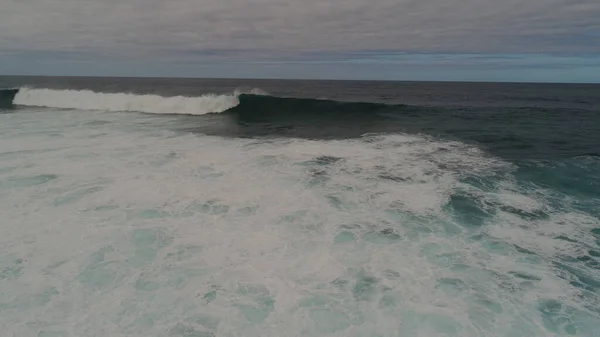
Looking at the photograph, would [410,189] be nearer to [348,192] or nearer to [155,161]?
[348,192]

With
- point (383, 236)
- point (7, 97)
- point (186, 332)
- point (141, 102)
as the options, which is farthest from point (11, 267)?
Answer: point (7, 97)

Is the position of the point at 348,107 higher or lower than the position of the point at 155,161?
higher

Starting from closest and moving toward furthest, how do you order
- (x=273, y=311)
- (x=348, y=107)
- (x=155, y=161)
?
1. (x=273, y=311)
2. (x=155, y=161)
3. (x=348, y=107)

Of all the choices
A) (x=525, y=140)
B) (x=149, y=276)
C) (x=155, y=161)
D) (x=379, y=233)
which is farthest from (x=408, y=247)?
(x=525, y=140)

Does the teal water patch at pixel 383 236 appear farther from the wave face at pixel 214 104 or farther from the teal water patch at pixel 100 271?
the wave face at pixel 214 104

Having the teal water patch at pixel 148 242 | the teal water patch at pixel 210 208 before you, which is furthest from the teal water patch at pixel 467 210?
the teal water patch at pixel 148 242

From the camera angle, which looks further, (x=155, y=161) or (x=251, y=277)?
(x=155, y=161)

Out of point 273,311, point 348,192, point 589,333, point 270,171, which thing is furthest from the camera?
point 270,171
